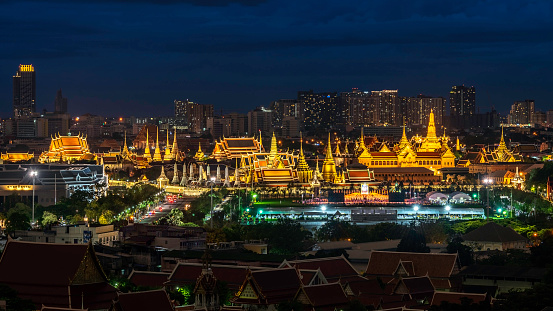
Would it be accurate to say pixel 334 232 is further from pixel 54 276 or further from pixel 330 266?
pixel 54 276

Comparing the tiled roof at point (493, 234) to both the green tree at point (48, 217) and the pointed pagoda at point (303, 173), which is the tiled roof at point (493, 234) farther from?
the pointed pagoda at point (303, 173)

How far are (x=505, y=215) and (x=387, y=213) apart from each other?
304 inches

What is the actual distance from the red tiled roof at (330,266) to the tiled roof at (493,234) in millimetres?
17386

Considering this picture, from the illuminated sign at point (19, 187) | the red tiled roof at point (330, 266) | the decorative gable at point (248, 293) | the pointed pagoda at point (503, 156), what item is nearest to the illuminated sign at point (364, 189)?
the illuminated sign at point (19, 187)

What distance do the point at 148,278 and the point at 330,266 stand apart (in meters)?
6.28

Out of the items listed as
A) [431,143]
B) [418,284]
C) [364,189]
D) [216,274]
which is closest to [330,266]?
[418,284]

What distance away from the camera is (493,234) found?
→ 217 feet

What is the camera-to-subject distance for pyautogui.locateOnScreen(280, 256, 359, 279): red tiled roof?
48188 mm

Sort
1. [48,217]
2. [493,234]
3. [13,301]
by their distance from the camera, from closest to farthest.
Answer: [13,301]
[493,234]
[48,217]

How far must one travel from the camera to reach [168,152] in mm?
160500

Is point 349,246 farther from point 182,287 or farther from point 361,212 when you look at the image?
point 361,212

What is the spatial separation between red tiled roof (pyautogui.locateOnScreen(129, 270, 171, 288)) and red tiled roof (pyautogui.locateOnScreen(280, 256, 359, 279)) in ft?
14.0

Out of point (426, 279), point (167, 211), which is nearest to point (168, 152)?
point (167, 211)

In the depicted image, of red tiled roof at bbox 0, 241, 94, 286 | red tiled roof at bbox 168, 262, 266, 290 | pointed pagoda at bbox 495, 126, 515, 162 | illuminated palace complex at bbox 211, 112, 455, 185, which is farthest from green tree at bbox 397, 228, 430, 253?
pointed pagoda at bbox 495, 126, 515, 162
